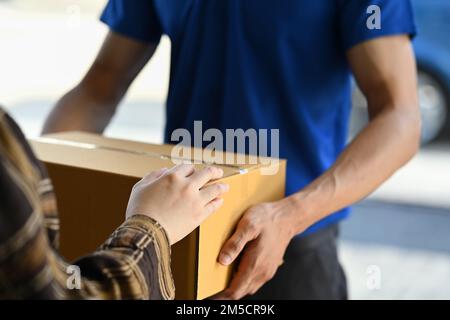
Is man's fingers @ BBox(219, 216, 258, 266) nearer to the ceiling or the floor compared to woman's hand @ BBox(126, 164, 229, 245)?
nearer to the floor

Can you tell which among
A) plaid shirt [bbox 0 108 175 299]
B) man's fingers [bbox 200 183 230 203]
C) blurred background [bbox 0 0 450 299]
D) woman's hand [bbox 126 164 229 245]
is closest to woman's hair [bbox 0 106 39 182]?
plaid shirt [bbox 0 108 175 299]

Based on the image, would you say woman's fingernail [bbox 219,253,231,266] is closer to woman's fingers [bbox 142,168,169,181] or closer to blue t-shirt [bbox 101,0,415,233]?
woman's fingers [bbox 142,168,169,181]

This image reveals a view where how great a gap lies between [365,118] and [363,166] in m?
3.61

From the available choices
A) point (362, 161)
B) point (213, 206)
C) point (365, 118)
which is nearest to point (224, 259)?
point (213, 206)

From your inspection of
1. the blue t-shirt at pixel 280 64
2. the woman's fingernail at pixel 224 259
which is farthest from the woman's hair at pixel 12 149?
the blue t-shirt at pixel 280 64

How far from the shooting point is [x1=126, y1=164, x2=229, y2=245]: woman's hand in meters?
0.98

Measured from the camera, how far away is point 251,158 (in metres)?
1.34

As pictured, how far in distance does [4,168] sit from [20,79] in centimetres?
594

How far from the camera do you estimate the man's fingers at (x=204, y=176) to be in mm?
1059

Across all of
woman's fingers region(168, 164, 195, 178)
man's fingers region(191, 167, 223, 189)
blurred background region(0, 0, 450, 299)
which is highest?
woman's fingers region(168, 164, 195, 178)

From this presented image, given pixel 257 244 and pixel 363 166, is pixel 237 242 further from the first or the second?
pixel 363 166

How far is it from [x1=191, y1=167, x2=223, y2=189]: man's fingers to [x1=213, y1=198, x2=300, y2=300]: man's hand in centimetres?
14

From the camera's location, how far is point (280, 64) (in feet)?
4.92

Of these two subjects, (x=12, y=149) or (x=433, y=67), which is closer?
(x=12, y=149)
